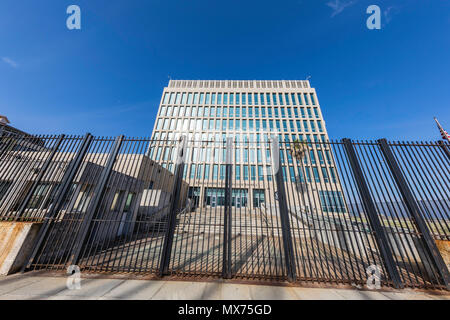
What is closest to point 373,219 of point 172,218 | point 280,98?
point 172,218

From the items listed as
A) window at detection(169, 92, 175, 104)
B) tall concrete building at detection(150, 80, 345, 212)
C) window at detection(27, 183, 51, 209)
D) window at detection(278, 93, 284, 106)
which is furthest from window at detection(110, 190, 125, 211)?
window at detection(278, 93, 284, 106)

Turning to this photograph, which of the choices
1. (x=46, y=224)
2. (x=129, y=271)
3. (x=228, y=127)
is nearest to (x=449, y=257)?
(x=129, y=271)

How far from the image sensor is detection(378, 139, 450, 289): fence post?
3.66 metres

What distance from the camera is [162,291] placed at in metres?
3.15

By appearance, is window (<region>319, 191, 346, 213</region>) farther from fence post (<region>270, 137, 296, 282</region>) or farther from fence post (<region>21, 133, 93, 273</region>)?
fence post (<region>21, 133, 93, 273</region>)

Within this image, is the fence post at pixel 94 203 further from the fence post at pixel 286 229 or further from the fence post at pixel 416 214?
the fence post at pixel 416 214

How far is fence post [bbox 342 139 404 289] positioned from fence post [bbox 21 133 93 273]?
8.99 meters

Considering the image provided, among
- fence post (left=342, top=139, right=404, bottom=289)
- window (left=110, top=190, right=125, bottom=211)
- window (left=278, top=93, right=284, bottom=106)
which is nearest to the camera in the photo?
fence post (left=342, top=139, right=404, bottom=289)

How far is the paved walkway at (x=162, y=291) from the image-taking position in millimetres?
2945

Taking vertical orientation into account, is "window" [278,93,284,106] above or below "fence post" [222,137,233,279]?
above

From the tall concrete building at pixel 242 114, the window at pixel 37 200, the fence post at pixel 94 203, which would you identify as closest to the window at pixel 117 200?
the window at pixel 37 200

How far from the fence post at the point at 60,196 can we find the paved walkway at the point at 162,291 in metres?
0.58
